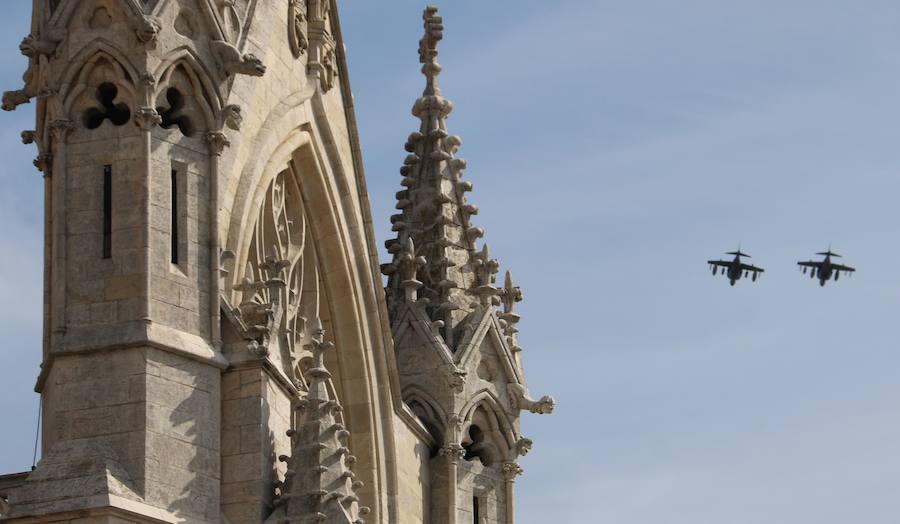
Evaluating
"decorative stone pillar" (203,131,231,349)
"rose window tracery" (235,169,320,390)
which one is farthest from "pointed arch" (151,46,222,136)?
"rose window tracery" (235,169,320,390)

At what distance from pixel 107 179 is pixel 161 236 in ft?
3.02

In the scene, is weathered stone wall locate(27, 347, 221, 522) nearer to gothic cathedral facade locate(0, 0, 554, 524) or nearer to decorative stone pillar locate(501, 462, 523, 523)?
gothic cathedral facade locate(0, 0, 554, 524)

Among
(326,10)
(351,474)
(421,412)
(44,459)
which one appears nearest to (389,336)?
(421,412)

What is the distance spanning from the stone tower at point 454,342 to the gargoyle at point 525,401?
0.05 feet

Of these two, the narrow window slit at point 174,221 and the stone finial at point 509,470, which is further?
the stone finial at point 509,470

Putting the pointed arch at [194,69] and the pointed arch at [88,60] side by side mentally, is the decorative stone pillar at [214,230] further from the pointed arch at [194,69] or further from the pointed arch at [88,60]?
the pointed arch at [88,60]

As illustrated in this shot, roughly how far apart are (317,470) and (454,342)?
937 centimetres

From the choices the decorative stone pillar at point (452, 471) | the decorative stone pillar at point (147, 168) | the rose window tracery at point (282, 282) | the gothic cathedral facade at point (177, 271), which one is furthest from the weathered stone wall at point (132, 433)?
the decorative stone pillar at point (452, 471)

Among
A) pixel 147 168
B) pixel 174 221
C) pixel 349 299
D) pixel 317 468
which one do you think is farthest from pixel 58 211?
pixel 349 299

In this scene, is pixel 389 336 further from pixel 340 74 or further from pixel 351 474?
pixel 351 474

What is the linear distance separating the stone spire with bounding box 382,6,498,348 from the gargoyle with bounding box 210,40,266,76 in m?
8.76

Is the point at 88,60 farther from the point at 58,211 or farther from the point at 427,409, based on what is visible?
the point at 427,409

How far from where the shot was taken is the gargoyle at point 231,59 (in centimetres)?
3450

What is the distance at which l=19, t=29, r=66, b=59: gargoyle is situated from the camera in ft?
111
